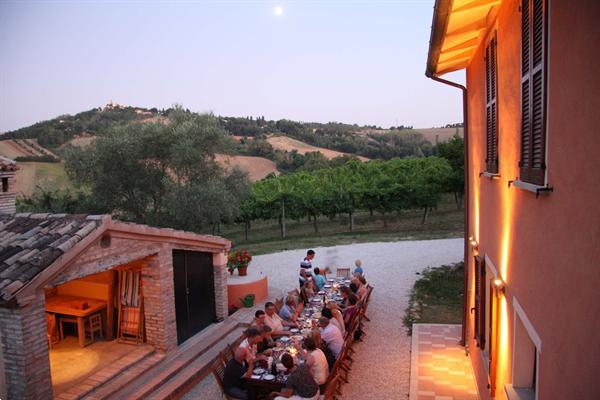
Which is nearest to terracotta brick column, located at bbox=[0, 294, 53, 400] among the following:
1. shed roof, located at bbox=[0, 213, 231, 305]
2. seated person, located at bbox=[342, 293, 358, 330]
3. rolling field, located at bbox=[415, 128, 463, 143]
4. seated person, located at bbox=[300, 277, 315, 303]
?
shed roof, located at bbox=[0, 213, 231, 305]

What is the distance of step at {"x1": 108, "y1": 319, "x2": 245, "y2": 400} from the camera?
7.55m

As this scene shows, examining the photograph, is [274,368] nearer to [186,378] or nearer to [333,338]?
[333,338]

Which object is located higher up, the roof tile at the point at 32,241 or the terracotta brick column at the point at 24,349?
the roof tile at the point at 32,241

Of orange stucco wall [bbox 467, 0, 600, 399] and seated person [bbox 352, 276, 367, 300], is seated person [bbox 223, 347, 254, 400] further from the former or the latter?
seated person [bbox 352, 276, 367, 300]

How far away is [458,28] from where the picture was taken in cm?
572

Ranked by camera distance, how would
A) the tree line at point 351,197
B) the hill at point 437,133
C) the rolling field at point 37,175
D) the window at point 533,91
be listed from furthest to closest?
1. the hill at point 437,133
2. the rolling field at point 37,175
3. the tree line at point 351,197
4. the window at point 533,91

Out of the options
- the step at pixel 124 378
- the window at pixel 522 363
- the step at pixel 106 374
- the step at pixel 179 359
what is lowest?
the step at pixel 179 359

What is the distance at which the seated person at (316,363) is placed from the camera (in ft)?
22.2

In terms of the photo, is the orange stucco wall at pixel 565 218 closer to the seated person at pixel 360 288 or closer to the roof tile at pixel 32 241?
the roof tile at pixel 32 241

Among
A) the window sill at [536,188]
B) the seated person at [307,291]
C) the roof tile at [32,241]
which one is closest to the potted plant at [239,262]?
the seated person at [307,291]

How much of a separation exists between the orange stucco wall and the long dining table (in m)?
3.63

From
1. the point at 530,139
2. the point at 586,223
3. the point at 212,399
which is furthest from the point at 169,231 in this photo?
the point at 586,223

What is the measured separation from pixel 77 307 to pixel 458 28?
8.60 meters

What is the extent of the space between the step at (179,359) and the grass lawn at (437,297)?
4372mm
